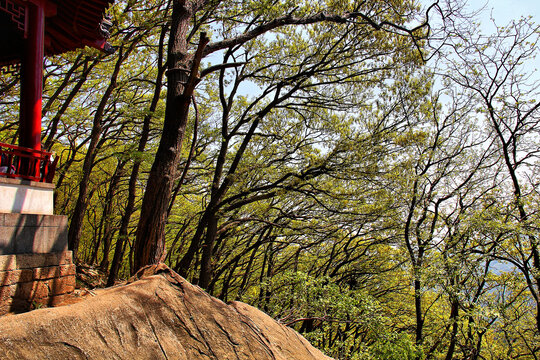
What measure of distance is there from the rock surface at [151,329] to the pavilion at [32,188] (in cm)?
143

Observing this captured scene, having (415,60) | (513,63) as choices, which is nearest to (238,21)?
(415,60)

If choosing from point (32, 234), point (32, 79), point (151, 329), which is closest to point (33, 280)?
point (32, 234)

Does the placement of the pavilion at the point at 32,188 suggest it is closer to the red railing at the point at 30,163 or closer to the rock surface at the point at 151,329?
the red railing at the point at 30,163

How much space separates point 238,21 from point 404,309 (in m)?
17.9

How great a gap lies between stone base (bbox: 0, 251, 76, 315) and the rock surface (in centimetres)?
139

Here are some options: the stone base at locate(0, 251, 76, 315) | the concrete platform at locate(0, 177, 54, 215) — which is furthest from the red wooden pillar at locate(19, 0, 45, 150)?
the stone base at locate(0, 251, 76, 315)

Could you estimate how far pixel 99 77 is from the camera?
14.0 metres

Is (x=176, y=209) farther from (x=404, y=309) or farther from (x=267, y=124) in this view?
(x=404, y=309)

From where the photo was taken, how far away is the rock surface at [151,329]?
2949 mm

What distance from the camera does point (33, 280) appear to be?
4.68 m

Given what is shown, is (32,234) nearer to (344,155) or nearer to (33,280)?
(33,280)

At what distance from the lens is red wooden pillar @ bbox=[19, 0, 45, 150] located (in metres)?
6.21

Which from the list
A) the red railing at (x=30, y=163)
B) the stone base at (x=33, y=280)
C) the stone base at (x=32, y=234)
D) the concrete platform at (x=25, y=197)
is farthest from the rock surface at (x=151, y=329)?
the red railing at (x=30, y=163)

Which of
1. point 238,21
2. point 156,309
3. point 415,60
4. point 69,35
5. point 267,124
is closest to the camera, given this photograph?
point 156,309
